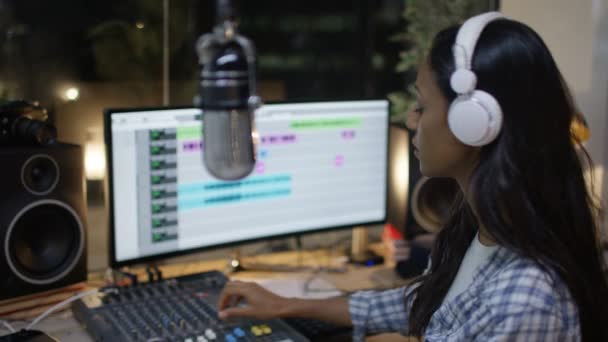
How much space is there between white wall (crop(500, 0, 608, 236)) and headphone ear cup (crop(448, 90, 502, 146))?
3.28 ft

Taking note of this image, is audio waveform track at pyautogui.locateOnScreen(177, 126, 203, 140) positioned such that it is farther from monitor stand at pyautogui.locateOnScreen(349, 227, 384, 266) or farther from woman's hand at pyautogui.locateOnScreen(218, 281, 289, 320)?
monitor stand at pyautogui.locateOnScreen(349, 227, 384, 266)

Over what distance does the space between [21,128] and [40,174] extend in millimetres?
102

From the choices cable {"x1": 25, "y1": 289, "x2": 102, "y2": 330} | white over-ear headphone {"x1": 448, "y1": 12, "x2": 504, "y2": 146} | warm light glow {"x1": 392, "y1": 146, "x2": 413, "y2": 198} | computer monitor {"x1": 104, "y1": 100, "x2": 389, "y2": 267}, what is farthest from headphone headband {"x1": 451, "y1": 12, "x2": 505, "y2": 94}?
cable {"x1": 25, "y1": 289, "x2": 102, "y2": 330}

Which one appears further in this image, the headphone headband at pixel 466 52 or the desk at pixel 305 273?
the desk at pixel 305 273

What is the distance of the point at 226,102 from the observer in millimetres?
700

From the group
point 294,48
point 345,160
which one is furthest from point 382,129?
point 294,48

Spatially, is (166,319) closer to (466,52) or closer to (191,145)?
(191,145)

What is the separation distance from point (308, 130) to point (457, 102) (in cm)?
70

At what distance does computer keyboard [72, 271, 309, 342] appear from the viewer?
3.98 ft

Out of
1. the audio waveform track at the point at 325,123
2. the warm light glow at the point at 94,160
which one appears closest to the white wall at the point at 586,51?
the audio waveform track at the point at 325,123

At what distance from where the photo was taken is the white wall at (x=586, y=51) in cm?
181

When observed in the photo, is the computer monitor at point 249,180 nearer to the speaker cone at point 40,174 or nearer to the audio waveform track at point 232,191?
the audio waveform track at point 232,191

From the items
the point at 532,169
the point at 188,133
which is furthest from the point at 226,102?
the point at 188,133

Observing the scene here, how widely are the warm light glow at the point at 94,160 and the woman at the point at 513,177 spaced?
0.95 m
